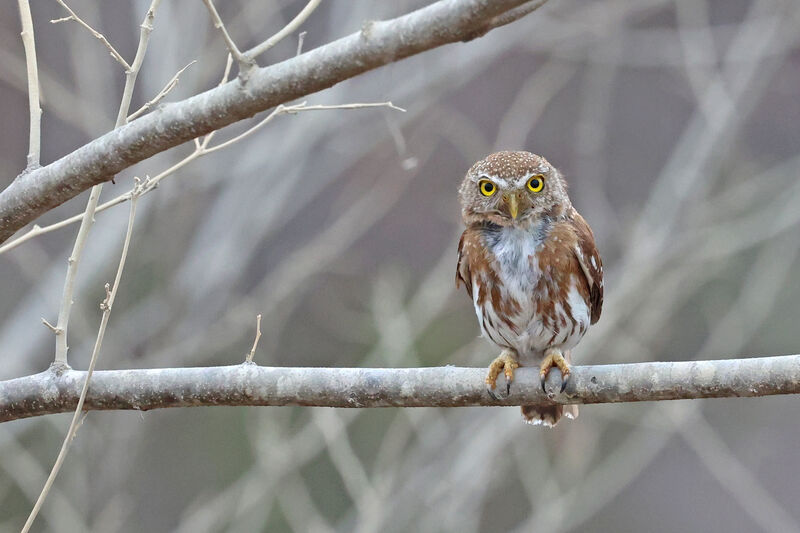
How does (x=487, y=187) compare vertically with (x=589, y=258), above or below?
above

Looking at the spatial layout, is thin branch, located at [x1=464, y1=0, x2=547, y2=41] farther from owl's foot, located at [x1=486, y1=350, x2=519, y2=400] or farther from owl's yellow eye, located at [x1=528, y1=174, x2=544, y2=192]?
owl's yellow eye, located at [x1=528, y1=174, x2=544, y2=192]

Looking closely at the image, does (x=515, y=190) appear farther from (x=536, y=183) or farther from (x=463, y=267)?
(x=463, y=267)

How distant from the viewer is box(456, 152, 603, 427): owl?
4629mm

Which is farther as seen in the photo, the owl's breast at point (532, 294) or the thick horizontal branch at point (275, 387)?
the owl's breast at point (532, 294)

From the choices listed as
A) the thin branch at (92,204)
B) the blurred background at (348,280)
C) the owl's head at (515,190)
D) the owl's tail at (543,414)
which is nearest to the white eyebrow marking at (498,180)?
the owl's head at (515,190)

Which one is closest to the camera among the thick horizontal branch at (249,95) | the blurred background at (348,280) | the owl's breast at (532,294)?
the thick horizontal branch at (249,95)

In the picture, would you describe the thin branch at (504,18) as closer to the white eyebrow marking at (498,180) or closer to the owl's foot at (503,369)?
the owl's foot at (503,369)

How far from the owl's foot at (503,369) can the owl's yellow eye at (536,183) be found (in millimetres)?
711

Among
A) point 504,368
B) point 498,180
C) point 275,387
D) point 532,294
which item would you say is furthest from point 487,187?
point 275,387

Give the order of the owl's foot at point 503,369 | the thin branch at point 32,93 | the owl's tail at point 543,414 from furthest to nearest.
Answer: the owl's tail at point 543,414, the owl's foot at point 503,369, the thin branch at point 32,93

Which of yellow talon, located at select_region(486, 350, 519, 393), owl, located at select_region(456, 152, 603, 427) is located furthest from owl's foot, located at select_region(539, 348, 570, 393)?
owl, located at select_region(456, 152, 603, 427)

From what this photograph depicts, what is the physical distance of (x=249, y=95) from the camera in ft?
9.02

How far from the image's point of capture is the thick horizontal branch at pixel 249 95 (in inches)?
102

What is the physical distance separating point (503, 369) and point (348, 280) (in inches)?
224
